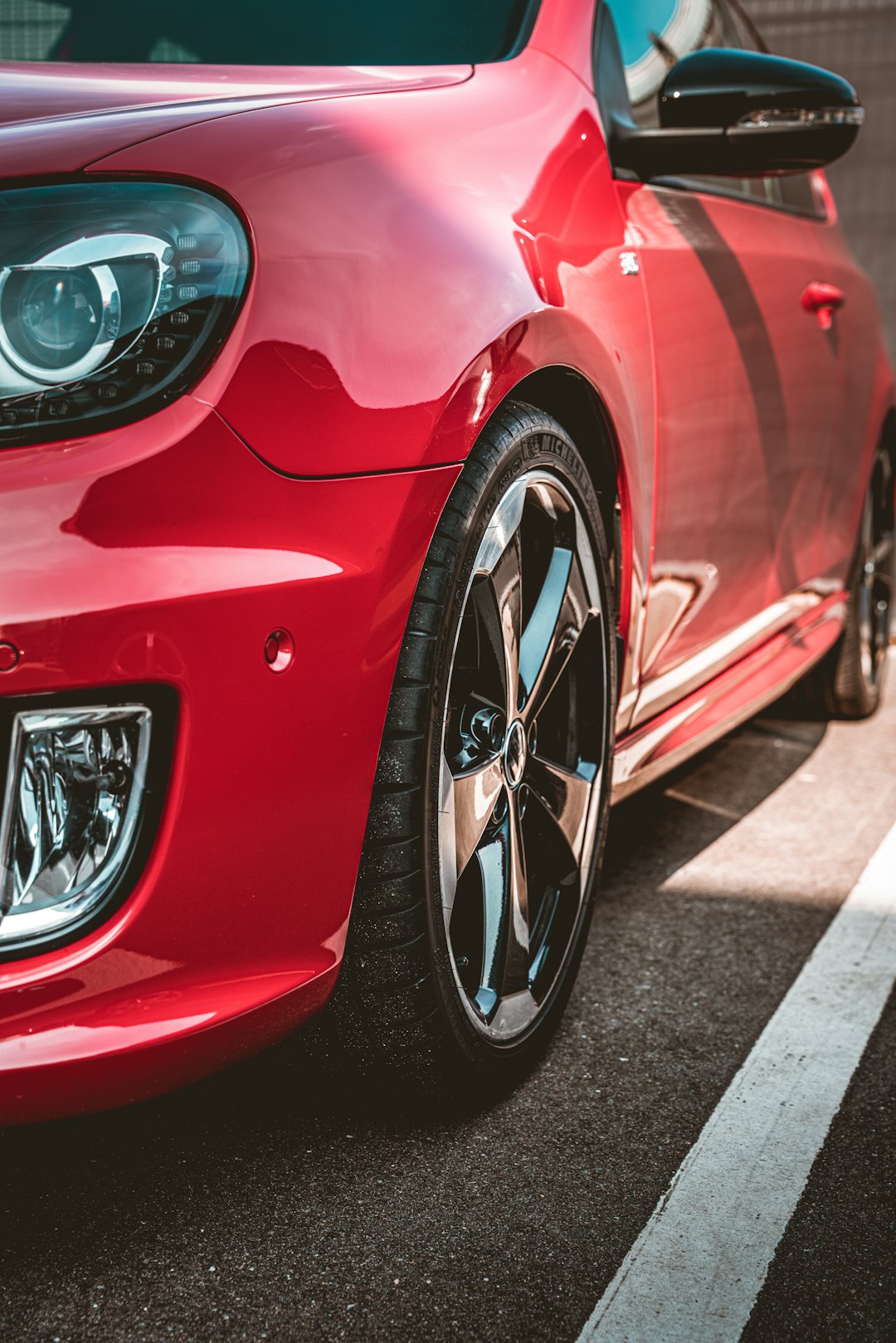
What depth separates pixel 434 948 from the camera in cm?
152

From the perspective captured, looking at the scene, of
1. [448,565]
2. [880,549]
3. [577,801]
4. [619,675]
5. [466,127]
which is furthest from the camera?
[880,549]

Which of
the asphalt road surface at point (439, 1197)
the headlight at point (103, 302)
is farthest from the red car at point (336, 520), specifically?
the asphalt road surface at point (439, 1197)

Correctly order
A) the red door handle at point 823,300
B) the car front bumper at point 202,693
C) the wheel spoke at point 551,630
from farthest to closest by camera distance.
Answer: the red door handle at point 823,300 → the wheel spoke at point 551,630 → the car front bumper at point 202,693

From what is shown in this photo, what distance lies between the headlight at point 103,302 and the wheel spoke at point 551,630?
66cm

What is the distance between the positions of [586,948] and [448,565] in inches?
39.1

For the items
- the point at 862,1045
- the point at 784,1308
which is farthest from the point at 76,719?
the point at 862,1045

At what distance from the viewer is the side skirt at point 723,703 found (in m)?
2.21

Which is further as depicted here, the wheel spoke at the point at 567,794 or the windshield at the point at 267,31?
the windshield at the point at 267,31

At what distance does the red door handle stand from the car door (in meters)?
0.04

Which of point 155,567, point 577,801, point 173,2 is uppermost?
point 173,2

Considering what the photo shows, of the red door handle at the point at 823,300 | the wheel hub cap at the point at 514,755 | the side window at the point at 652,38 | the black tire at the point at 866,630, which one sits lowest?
the black tire at the point at 866,630

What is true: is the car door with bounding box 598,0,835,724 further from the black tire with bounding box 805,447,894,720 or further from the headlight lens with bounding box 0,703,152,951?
the headlight lens with bounding box 0,703,152,951

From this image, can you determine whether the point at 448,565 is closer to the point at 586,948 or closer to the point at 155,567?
the point at 155,567

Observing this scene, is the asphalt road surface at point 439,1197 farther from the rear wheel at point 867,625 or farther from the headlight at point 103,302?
the rear wheel at point 867,625
